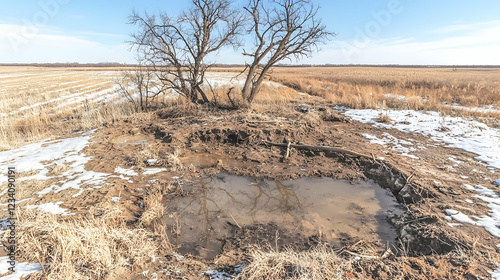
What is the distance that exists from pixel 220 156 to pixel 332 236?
3.78 meters

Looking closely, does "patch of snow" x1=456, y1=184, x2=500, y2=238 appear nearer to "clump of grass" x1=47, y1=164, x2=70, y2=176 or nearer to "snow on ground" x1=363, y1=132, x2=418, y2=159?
"snow on ground" x1=363, y1=132, x2=418, y2=159

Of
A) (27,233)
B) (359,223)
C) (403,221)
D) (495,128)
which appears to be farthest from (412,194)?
(495,128)

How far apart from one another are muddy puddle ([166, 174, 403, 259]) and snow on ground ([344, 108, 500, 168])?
144 inches

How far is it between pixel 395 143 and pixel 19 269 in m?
8.45

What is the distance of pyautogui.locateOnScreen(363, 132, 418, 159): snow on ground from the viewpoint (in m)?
6.67

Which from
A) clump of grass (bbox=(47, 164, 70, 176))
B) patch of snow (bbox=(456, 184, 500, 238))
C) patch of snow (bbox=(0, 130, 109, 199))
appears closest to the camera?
patch of snow (bbox=(456, 184, 500, 238))

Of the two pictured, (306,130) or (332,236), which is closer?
(332,236)

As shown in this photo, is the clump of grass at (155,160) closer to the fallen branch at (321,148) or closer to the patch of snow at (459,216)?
the fallen branch at (321,148)

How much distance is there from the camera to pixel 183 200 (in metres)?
4.68

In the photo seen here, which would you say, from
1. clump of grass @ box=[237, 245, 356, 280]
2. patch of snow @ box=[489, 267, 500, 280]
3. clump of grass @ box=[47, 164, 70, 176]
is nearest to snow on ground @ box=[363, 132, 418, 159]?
patch of snow @ box=[489, 267, 500, 280]

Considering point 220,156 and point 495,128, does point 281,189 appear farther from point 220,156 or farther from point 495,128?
point 495,128

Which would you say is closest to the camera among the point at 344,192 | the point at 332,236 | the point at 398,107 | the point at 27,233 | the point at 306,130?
the point at 27,233

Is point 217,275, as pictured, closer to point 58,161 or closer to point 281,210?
point 281,210

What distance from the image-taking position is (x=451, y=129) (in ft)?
27.4
